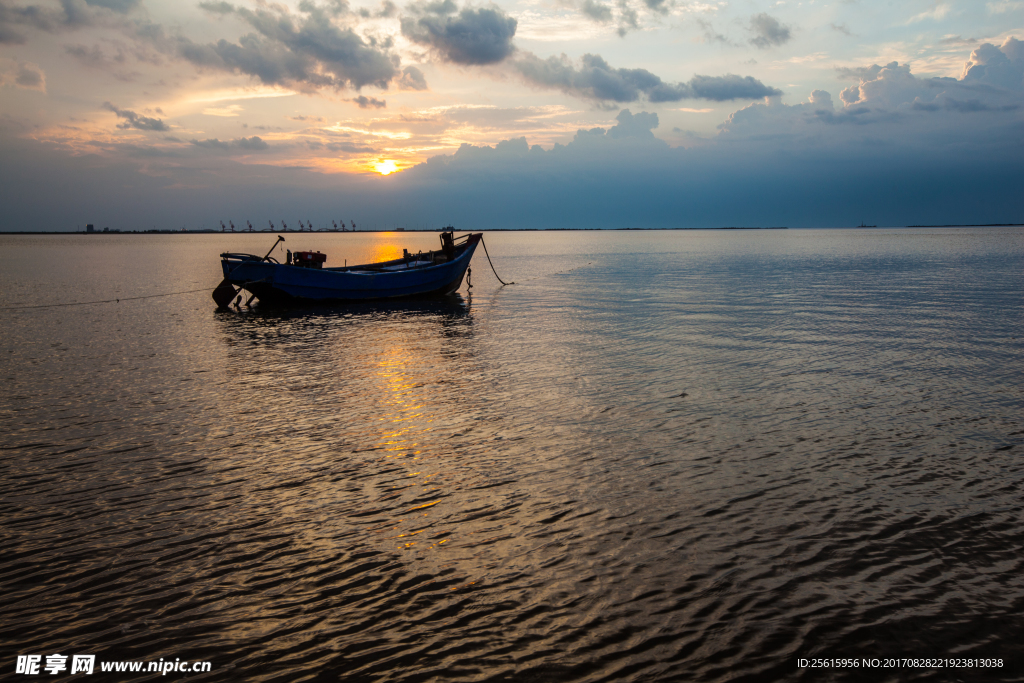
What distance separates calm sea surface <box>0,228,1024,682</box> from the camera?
206 inches

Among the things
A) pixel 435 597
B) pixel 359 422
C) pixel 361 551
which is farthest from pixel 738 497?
pixel 359 422

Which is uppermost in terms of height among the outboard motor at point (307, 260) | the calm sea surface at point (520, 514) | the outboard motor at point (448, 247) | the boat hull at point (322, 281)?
the outboard motor at point (448, 247)

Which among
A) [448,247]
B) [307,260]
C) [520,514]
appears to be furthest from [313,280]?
[520,514]

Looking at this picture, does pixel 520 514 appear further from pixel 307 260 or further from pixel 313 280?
pixel 307 260

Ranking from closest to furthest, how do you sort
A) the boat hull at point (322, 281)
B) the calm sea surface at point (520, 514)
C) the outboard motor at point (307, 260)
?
1. the calm sea surface at point (520, 514)
2. the boat hull at point (322, 281)
3. the outboard motor at point (307, 260)

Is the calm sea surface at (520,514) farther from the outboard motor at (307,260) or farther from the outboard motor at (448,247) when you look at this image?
the outboard motor at (448,247)

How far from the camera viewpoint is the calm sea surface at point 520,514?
5223 millimetres

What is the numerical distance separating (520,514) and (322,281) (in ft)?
92.1

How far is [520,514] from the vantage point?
7.67 metres

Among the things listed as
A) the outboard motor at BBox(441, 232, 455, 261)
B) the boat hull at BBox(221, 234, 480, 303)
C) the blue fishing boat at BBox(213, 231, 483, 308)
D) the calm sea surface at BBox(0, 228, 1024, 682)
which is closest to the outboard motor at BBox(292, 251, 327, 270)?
the blue fishing boat at BBox(213, 231, 483, 308)

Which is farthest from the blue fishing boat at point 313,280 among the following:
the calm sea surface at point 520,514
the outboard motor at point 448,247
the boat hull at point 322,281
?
the calm sea surface at point 520,514

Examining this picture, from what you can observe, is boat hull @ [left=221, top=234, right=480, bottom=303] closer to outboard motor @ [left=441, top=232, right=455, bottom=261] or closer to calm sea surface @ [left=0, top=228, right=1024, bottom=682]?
outboard motor @ [left=441, top=232, right=455, bottom=261]

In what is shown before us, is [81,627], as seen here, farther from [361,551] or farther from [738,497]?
[738,497]

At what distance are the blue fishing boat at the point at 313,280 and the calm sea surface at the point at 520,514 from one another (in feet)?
47.4
